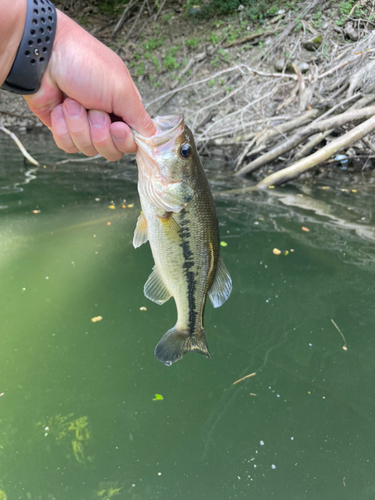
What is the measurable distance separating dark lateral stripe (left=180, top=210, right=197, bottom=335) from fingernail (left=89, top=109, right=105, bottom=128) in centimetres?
57

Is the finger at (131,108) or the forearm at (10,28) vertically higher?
the forearm at (10,28)

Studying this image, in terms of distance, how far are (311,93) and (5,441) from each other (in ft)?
29.2

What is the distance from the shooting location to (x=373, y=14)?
10.1m

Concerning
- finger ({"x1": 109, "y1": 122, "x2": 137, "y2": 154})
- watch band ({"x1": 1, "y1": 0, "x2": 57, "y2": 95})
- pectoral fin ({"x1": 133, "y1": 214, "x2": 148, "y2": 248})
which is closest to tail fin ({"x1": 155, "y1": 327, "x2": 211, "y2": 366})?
pectoral fin ({"x1": 133, "y1": 214, "x2": 148, "y2": 248})

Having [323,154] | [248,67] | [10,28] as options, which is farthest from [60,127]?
[248,67]

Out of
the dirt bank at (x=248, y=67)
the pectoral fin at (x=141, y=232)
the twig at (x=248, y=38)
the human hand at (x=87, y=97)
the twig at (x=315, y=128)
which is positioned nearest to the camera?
the human hand at (x=87, y=97)

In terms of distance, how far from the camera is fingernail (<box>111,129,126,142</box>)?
1.78 metres

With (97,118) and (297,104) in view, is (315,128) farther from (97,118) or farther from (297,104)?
(97,118)

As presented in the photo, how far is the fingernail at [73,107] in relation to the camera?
1754 millimetres

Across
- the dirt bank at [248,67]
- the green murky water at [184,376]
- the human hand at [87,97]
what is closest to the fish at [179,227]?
the human hand at [87,97]

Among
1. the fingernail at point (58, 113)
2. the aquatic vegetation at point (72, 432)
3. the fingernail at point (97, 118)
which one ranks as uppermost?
the fingernail at point (58, 113)

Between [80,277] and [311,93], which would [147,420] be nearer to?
[80,277]

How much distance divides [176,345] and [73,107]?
136cm

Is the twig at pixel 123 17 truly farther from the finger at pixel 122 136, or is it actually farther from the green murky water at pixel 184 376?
the finger at pixel 122 136
